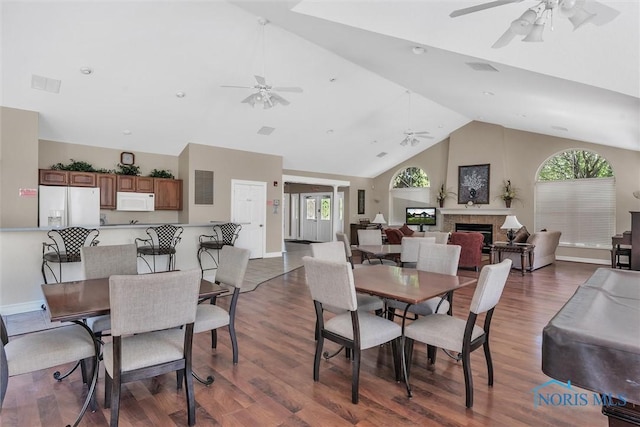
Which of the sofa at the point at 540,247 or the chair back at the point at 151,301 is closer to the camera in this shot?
the chair back at the point at 151,301

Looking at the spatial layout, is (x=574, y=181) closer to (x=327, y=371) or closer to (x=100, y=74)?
(x=327, y=371)

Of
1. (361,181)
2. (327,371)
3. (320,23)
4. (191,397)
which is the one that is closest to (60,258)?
(191,397)

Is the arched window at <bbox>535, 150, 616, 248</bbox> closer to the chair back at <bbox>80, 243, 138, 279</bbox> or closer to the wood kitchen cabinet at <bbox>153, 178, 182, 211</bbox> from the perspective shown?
the wood kitchen cabinet at <bbox>153, 178, 182, 211</bbox>

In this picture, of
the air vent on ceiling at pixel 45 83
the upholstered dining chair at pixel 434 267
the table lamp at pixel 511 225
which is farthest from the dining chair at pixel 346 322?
the table lamp at pixel 511 225

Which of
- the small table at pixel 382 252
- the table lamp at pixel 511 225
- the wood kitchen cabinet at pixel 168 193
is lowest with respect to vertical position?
the small table at pixel 382 252

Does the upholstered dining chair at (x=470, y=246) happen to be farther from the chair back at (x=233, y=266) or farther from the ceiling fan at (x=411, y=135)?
the chair back at (x=233, y=266)

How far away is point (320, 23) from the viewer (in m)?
4.04

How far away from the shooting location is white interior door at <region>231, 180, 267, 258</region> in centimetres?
844

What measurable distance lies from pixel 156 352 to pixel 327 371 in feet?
4.43

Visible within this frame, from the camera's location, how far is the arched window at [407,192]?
11703 mm

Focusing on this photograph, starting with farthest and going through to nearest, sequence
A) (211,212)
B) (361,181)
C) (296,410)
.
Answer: (361,181) < (211,212) < (296,410)

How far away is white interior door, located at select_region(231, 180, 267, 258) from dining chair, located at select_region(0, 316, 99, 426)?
20.0 feet

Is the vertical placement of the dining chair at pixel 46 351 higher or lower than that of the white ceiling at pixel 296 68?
lower

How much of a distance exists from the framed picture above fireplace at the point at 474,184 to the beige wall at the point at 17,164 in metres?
10.2
